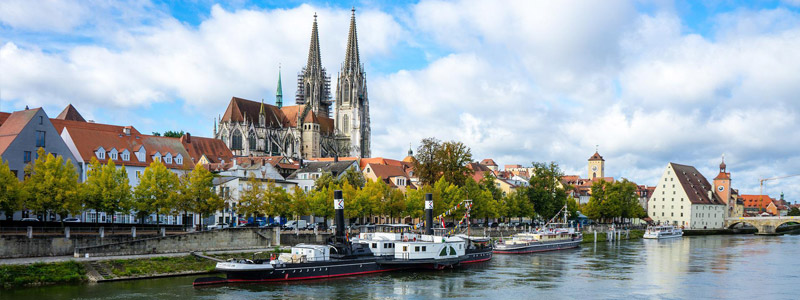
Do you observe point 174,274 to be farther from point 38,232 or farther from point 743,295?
point 743,295

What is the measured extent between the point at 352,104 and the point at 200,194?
129 meters

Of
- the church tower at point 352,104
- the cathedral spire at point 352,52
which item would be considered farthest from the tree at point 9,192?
the cathedral spire at point 352,52

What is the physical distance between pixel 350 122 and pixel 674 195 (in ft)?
271

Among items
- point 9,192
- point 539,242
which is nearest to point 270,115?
point 539,242

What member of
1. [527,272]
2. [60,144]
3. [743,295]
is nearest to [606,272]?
[527,272]

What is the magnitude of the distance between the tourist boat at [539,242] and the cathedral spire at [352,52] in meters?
115

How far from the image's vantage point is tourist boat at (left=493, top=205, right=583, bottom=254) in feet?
259

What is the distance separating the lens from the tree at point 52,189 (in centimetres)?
5150

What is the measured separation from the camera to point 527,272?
58062mm

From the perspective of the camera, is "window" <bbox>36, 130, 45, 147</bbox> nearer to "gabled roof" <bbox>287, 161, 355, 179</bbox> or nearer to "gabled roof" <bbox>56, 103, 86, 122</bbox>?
"gabled roof" <bbox>56, 103, 86, 122</bbox>

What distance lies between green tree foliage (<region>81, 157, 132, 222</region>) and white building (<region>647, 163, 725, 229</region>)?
117 metres

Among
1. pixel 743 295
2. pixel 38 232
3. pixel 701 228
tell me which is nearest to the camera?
pixel 743 295

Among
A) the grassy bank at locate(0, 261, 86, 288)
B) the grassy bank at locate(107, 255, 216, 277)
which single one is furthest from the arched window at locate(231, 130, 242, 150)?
the grassy bank at locate(0, 261, 86, 288)

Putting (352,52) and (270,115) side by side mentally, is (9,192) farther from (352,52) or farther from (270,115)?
(352,52)
